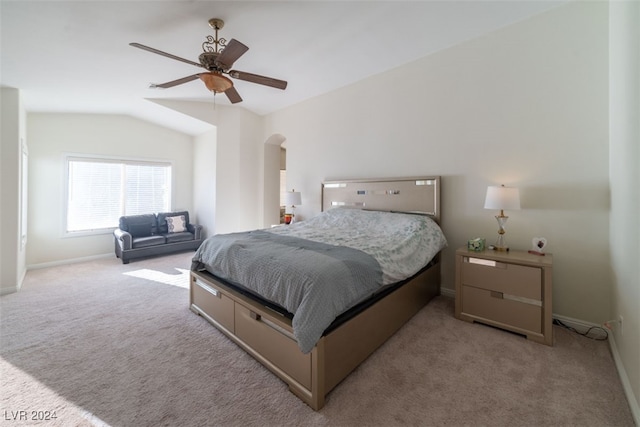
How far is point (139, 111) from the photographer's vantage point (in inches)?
191

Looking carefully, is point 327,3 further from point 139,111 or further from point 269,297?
point 139,111

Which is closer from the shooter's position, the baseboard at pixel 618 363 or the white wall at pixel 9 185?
the baseboard at pixel 618 363

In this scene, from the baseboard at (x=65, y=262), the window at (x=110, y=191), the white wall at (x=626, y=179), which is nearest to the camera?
the white wall at (x=626, y=179)

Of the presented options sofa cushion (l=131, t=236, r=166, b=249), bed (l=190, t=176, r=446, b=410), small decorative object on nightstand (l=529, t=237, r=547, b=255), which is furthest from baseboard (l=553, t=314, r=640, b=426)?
sofa cushion (l=131, t=236, r=166, b=249)

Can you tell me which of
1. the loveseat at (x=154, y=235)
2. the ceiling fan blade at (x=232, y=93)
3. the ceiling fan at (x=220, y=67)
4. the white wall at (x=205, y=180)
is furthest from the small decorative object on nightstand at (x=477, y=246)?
the loveseat at (x=154, y=235)

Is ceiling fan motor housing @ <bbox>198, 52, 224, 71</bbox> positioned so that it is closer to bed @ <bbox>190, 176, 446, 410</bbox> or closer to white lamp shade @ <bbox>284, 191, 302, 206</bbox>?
bed @ <bbox>190, 176, 446, 410</bbox>

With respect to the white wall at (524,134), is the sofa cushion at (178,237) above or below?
below

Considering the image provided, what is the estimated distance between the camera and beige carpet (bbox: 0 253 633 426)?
144 cm

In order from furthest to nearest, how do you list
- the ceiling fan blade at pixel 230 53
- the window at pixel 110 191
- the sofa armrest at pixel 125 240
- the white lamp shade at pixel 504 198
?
the window at pixel 110 191 → the sofa armrest at pixel 125 240 → the white lamp shade at pixel 504 198 → the ceiling fan blade at pixel 230 53

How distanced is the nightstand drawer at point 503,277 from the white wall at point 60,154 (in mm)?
6363

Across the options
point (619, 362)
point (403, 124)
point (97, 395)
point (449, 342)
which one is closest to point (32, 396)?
point (97, 395)

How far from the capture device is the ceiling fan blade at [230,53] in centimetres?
197

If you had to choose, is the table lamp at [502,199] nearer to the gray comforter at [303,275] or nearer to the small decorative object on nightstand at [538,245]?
the small decorative object on nightstand at [538,245]

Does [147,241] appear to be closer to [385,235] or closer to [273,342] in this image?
[273,342]
